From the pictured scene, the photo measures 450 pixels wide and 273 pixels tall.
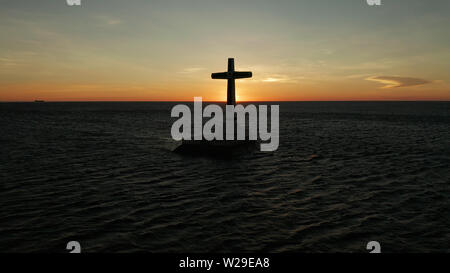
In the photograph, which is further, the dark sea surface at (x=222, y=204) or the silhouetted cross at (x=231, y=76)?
the silhouetted cross at (x=231, y=76)

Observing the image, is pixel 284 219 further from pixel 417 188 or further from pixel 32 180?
pixel 32 180

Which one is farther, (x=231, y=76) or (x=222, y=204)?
(x=231, y=76)

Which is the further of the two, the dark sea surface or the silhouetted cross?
the silhouetted cross

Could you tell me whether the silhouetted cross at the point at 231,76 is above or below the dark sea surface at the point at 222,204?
above

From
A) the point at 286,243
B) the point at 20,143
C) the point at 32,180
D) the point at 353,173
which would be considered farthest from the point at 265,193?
the point at 20,143

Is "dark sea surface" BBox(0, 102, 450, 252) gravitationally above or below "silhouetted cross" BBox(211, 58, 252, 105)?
below

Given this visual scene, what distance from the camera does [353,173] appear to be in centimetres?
2066

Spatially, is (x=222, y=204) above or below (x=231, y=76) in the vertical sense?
below
